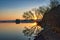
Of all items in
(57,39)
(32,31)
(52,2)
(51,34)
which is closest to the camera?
(57,39)

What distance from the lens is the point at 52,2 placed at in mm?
17953

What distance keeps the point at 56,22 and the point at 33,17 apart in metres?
13.7

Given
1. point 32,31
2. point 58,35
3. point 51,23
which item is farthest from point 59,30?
point 32,31

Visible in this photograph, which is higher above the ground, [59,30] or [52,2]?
[52,2]

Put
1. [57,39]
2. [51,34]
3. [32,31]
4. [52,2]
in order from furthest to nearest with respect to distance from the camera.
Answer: [32,31] < [52,2] < [51,34] < [57,39]

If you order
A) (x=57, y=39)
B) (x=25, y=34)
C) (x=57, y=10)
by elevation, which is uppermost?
(x=57, y=10)

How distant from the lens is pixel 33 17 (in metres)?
21.4

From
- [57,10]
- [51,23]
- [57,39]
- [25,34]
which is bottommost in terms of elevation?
[25,34]

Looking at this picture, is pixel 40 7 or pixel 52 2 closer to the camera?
pixel 52 2

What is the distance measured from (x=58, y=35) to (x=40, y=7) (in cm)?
1308

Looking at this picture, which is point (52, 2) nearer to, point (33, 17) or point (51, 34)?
point (33, 17)

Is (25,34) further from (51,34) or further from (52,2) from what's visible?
(51,34)

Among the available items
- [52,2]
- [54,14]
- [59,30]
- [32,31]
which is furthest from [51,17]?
[32,31]

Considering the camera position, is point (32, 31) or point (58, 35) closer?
point (58, 35)
